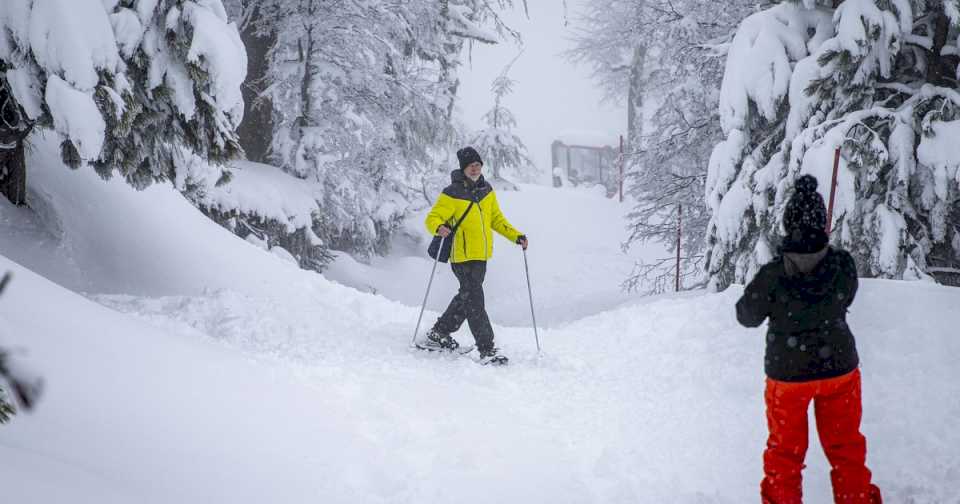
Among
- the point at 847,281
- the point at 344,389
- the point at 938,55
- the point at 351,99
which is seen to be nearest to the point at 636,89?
the point at 351,99

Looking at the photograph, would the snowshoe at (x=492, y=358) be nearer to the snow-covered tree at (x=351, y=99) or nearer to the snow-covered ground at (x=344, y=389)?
the snow-covered ground at (x=344, y=389)

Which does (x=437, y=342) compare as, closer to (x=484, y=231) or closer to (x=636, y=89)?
(x=484, y=231)

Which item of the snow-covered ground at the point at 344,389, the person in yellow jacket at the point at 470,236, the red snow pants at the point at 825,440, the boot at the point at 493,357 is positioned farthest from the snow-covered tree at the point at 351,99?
the red snow pants at the point at 825,440

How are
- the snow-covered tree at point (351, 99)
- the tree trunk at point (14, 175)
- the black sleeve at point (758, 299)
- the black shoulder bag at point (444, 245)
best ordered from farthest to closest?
the snow-covered tree at point (351, 99) < the black shoulder bag at point (444, 245) < the tree trunk at point (14, 175) < the black sleeve at point (758, 299)

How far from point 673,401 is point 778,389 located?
6.82ft

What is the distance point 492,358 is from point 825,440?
356cm

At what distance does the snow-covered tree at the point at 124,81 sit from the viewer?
4980mm

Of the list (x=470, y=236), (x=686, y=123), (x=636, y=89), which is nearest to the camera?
(x=470, y=236)

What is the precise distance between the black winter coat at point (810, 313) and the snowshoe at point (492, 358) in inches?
133

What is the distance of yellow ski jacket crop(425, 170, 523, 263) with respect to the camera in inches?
256

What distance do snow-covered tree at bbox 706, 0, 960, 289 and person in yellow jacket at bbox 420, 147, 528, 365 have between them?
334 cm

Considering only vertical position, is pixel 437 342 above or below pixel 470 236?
below

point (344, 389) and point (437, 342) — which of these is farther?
point (437, 342)

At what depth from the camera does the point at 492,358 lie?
261 inches
